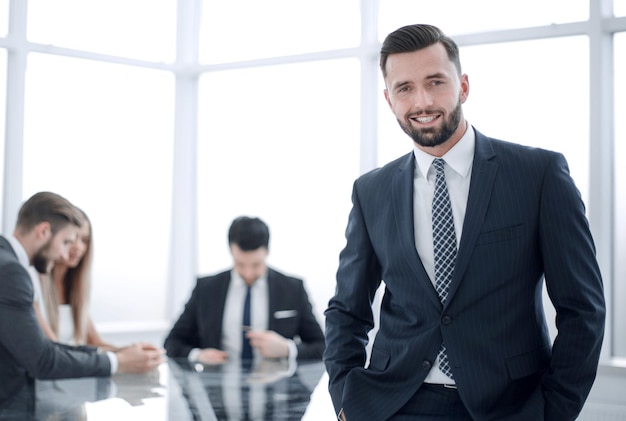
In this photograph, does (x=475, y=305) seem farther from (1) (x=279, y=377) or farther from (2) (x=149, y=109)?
(2) (x=149, y=109)

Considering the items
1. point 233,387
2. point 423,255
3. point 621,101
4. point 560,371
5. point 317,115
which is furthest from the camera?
point 317,115

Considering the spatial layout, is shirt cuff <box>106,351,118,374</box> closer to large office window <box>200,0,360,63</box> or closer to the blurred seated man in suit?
the blurred seated man in suit

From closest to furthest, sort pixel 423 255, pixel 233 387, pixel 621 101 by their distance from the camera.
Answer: pixel 423 255
pixel 233 387
pixel 621 101

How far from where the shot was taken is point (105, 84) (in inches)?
219

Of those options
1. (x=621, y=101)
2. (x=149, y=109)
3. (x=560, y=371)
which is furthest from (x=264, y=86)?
(x=560, y=371)

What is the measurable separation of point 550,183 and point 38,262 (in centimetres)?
253

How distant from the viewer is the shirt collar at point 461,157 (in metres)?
1.70

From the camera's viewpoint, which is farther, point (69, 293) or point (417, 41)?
point (69, 293)

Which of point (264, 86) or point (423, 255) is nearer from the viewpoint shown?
point (423, 255)

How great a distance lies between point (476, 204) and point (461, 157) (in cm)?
15

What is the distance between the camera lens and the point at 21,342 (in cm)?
288

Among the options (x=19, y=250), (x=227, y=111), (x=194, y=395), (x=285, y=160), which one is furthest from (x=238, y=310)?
(x=227, y=111)

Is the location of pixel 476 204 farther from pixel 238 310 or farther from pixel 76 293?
pixel 76 293

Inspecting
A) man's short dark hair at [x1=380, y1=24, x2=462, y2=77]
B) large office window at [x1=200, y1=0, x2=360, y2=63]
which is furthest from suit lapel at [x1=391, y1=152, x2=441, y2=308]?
large office window at [x1=200, y1=0, x2=360, y2=63]
